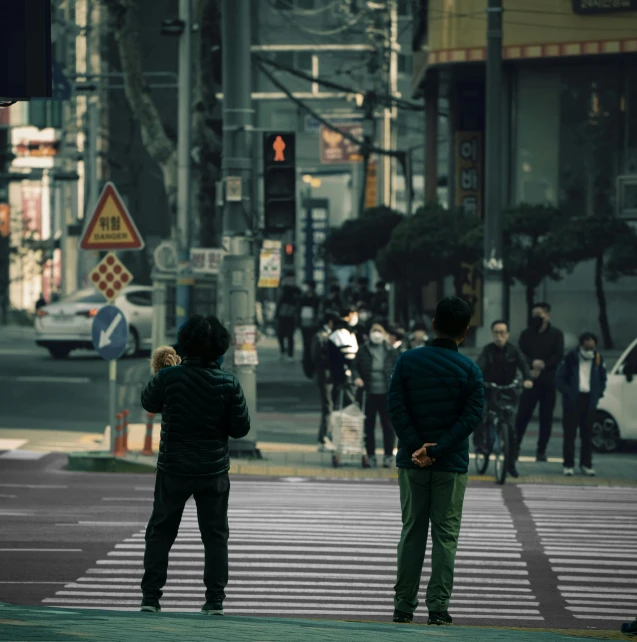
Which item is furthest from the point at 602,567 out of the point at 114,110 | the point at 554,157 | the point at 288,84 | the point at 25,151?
the point at 288,84

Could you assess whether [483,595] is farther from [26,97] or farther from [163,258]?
[163,258]

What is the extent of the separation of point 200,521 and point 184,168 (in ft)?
65.1

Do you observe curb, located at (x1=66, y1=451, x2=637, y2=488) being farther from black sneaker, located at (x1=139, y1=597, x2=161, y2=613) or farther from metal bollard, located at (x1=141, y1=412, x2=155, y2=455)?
black sneaker, located at (x1=139, y1=597, x2=161, y2=613)

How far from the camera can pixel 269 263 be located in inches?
916

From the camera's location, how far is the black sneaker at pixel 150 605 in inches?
338

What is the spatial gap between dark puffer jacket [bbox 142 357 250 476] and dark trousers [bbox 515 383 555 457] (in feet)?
34.6

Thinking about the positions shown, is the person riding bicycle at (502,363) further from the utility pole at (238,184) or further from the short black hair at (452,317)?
the short black hair at (452,317)

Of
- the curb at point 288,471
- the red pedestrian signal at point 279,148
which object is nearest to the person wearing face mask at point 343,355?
the curb at point 288,471

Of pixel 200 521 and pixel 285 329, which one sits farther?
pixel 285 329

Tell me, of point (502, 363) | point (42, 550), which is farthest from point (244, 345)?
point (42, 550)

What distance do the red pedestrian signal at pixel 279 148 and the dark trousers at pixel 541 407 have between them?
3.93m

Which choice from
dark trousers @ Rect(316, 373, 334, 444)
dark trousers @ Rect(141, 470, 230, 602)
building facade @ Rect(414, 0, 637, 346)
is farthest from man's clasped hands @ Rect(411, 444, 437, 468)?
building facade @ Rect(414, 0, 637, 346)

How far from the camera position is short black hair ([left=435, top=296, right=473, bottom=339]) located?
8.45 m

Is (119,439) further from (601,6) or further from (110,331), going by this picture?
(601,6)
